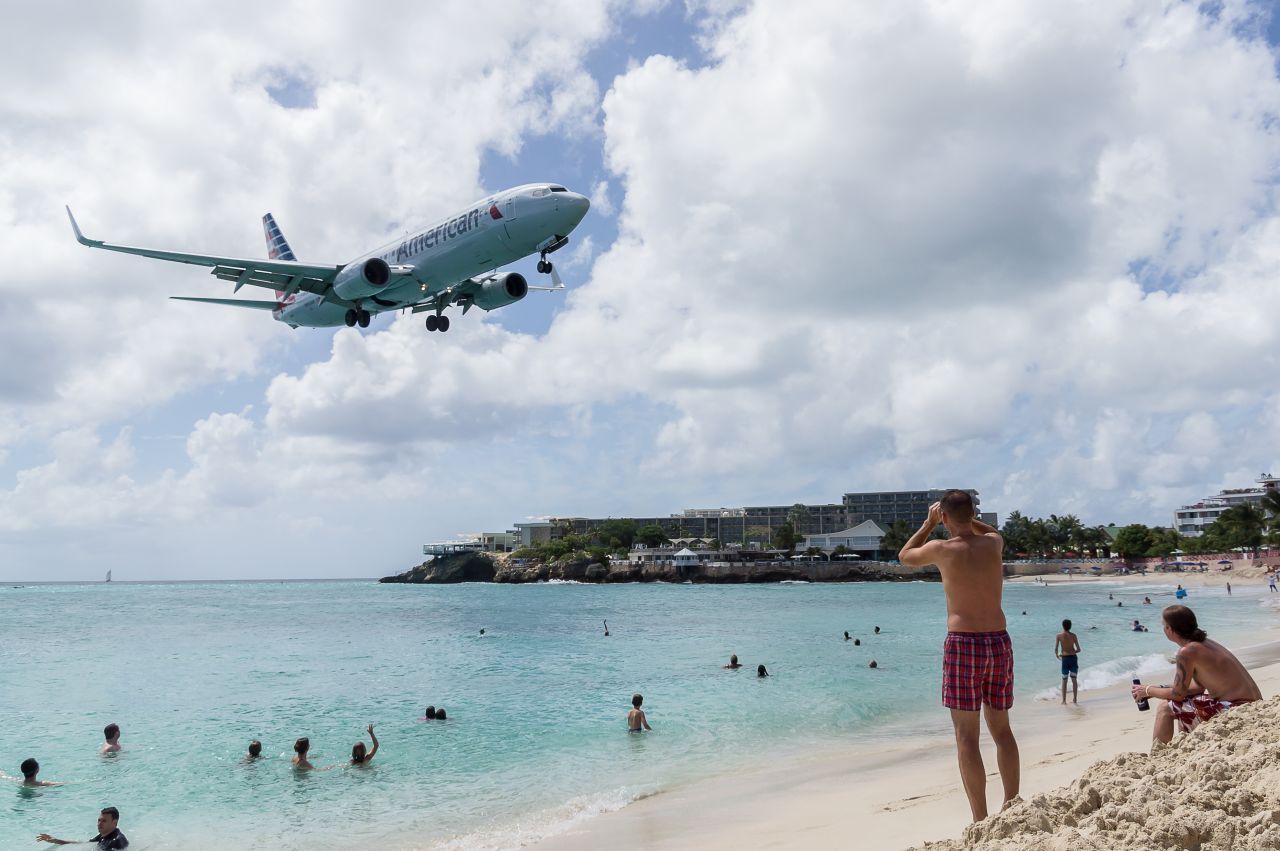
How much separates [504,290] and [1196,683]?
83.7 feet

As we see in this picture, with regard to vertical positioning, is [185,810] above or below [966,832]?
below

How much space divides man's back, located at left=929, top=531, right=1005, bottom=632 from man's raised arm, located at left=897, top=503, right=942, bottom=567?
10 centimetres

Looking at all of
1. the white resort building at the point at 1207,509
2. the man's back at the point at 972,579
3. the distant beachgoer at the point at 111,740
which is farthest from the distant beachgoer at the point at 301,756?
the white resort building at the point at 1207,509

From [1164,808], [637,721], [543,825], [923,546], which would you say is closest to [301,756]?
[637,721]

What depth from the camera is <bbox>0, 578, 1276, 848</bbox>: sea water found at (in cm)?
1309

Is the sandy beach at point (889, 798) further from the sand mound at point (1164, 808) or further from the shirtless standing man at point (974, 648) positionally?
the shirtless standing man at point (974, 648)

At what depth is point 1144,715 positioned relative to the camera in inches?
567

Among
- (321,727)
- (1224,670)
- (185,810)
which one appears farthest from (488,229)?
(1224,670)

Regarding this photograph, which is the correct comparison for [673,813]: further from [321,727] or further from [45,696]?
[45,696]

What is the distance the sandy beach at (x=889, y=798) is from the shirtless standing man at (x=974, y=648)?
46 cm

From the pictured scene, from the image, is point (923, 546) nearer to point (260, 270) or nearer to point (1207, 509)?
point (260, 270)

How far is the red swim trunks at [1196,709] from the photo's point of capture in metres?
5.80

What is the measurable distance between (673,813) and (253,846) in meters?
5.96

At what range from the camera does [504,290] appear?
29.0m
